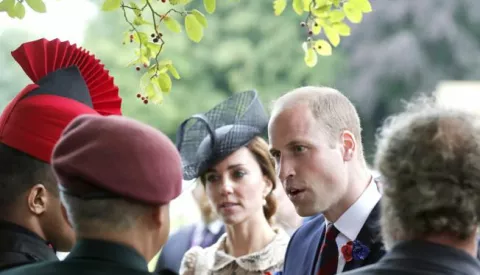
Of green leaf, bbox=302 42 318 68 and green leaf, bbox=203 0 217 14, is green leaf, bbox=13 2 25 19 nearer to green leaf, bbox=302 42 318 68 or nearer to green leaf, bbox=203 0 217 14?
green leaf, bbox=203 0 217 14

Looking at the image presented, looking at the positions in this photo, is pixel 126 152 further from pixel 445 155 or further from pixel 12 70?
pixel 12 70

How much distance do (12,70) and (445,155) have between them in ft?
85.5

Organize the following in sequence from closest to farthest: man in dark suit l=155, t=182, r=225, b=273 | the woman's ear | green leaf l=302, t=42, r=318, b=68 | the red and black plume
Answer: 1. the red and black plume
2. green leaf l=302, t=42, r=318, b=68
3. the woman's ear
4. man in dark suit l=155, t=182, r=225, b=273

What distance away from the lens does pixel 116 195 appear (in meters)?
2.58

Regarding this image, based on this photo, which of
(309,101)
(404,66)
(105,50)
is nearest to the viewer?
(309,101)

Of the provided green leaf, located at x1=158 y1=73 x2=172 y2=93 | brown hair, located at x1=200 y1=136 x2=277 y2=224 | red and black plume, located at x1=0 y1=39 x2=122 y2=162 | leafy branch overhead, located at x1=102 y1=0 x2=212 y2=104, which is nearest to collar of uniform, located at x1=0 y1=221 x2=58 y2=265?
red and black plume, located at x1=0 y1=39 x2=122 y2=162

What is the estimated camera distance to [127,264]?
2590mm

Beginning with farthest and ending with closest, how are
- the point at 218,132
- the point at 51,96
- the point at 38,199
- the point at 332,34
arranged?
the point at 218,132
the point at 332,34
the point at 51,96
the point at 38,199

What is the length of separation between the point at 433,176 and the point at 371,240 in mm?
1069

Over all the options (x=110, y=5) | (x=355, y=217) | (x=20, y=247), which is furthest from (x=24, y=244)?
(x=355, y=217)

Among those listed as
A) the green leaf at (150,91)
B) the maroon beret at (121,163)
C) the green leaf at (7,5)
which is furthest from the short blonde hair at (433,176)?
the green leaf at (7,5)

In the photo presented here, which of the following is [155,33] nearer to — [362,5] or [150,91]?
[150,91]

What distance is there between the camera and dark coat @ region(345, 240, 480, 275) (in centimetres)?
261

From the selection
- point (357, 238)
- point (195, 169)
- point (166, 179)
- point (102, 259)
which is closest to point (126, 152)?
point (166, 179)
